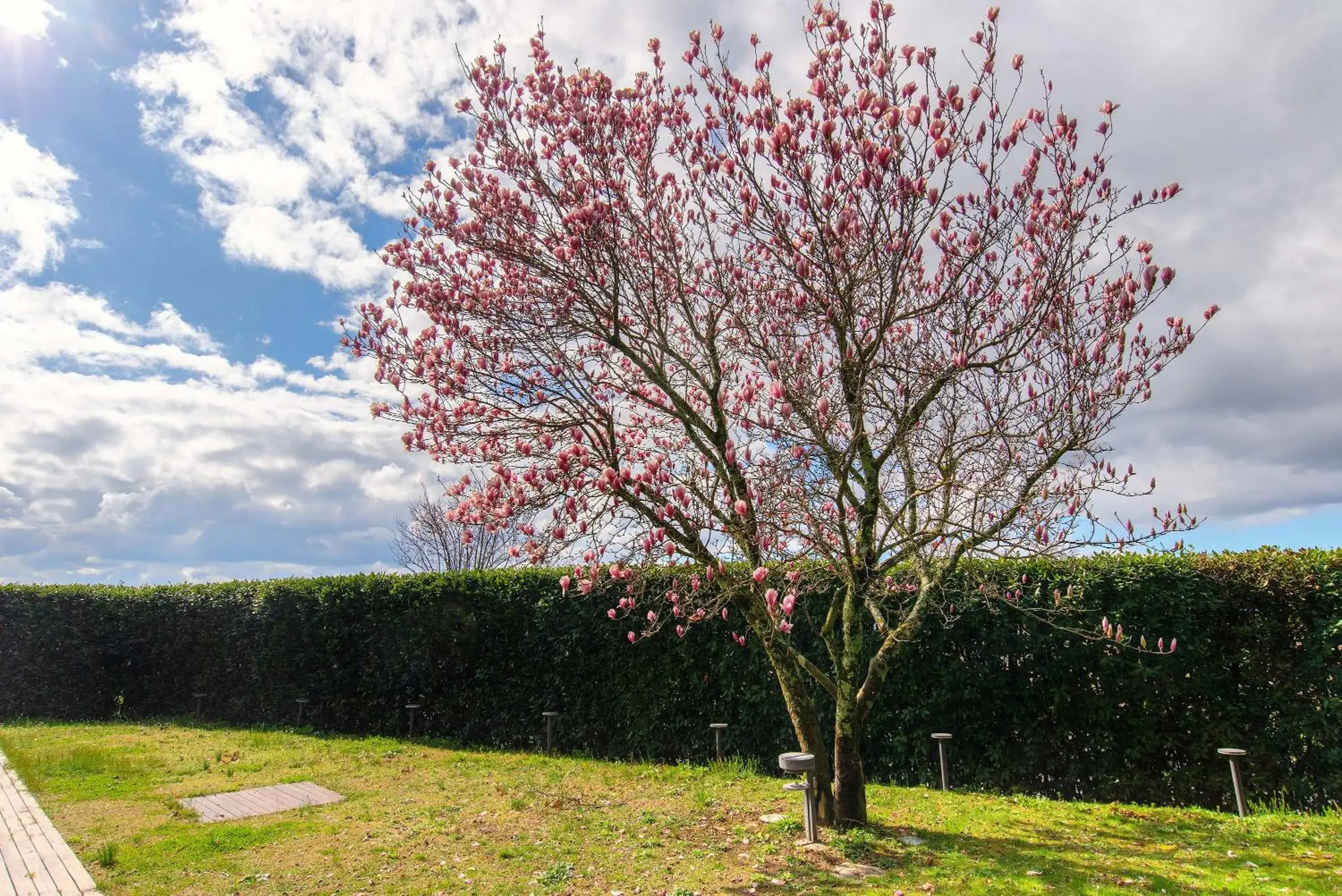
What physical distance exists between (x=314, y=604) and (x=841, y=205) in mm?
13249

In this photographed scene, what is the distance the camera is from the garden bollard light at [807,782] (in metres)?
6.42

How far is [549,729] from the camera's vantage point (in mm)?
11578

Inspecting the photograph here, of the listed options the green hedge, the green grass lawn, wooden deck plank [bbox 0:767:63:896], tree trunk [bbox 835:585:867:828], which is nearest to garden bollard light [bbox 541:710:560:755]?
the green hedge

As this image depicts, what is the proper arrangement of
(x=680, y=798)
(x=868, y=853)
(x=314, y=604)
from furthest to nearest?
1. (x=314, y=604)
2. (x=680, y=798)
3. (x=868, y=853)

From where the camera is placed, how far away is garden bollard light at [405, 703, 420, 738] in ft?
42.6

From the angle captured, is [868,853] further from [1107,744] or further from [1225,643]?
[1225,643]

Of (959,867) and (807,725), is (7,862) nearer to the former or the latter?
(807,725)

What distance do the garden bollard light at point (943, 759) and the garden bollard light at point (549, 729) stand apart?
550cm

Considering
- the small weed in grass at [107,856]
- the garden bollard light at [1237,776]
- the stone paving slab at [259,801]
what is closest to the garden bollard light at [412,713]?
the stone paving slab at [259,801]

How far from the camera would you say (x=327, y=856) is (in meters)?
6.58

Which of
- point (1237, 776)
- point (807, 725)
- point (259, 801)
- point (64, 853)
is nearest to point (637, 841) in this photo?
point (807, 725)

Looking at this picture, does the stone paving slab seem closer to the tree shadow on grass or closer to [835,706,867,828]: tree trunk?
the tree shadow on grass

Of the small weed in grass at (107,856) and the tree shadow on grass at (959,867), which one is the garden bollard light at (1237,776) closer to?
the tree shadow on grass at (959,867)

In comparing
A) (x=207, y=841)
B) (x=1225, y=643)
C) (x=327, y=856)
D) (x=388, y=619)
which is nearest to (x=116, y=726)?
(x=388, y=619)
